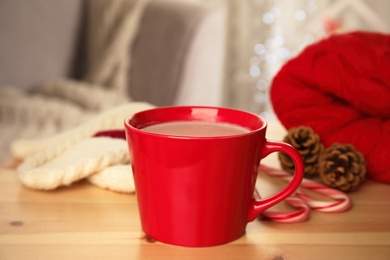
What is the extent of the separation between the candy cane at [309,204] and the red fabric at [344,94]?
0.23 feet

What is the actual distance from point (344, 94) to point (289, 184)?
0.62 ft

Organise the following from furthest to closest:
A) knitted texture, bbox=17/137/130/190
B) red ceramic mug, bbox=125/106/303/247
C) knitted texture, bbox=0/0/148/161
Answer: knitted texture, bbox=0/0/148/161 → knitted texture, bbox=17/137/130/190 → red ceramic mug, bbox=125/106/303/247

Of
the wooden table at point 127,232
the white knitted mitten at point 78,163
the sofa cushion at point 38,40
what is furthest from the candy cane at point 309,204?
the sofa cushion at point 38,40

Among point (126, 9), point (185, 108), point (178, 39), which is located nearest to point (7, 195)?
point (185, 108)

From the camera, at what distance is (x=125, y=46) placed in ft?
5.14

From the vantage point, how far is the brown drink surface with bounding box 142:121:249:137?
454 millimetres

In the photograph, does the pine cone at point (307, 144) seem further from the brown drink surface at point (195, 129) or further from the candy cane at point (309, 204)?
the brown drink surface at point (195, 129)

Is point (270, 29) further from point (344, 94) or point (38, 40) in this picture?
point (344, 94)

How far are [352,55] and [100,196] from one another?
1.11ft

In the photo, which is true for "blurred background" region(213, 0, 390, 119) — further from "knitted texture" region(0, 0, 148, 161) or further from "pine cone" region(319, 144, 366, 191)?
"pine cone" region(319, 144, 366, 191)

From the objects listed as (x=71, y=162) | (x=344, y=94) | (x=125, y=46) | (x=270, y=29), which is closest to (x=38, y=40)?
(x=125, y=46)

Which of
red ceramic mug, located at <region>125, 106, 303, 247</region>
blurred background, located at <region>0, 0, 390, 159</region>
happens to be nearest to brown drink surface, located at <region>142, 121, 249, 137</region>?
red ceramic mug, located at <region>125, 106, 303, 247</region>

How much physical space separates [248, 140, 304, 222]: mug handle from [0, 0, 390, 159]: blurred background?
0.76m

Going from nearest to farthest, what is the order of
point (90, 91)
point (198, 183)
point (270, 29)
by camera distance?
point (198, 183) < point (90, 91) < point (270, 29)
